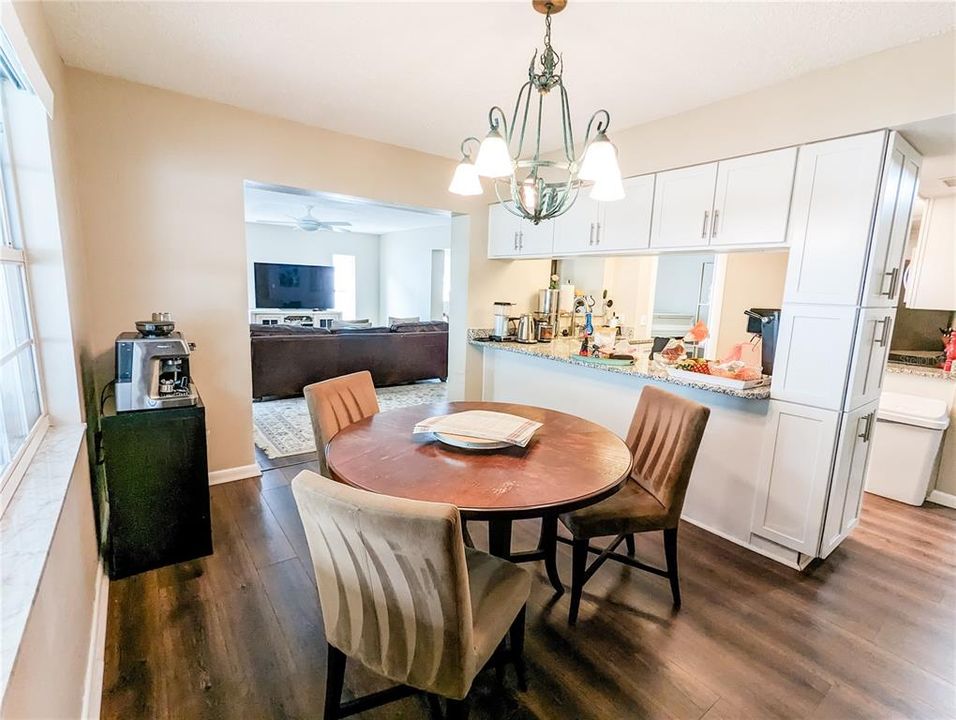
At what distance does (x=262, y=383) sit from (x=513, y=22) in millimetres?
4040

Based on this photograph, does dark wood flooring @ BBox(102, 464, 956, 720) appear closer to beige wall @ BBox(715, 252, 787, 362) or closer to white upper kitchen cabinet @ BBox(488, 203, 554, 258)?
beige wall @ BBox(715, 252, 787, 362)

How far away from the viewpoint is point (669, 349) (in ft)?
9.60

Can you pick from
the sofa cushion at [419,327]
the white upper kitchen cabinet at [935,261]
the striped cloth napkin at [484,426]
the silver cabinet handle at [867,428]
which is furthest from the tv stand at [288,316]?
the white upper kitchen cabinet at [935,261]

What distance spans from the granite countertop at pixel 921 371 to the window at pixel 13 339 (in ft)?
14.4

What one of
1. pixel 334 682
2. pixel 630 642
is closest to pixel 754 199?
pixel 630 642

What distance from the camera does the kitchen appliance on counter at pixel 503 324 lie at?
3881 millimetres

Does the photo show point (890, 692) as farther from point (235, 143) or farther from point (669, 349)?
point (235, 143)

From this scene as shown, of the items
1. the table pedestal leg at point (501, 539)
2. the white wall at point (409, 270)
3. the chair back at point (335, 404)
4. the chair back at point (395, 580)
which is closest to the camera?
the chair back at point (395, 580)

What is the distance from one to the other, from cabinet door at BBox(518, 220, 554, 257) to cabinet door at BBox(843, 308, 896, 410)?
1949mm

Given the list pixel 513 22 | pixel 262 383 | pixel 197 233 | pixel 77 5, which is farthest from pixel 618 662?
pixel 262 383

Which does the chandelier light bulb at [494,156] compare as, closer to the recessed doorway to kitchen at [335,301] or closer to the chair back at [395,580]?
the chair back at [395,580]

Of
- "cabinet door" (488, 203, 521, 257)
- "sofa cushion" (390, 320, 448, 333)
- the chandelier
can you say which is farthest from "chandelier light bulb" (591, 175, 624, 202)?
"sofa cushion" (390, 320, 448, 333)

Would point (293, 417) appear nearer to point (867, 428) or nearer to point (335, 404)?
point (335, 404)

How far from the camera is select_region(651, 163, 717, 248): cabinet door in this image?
2.49 m
